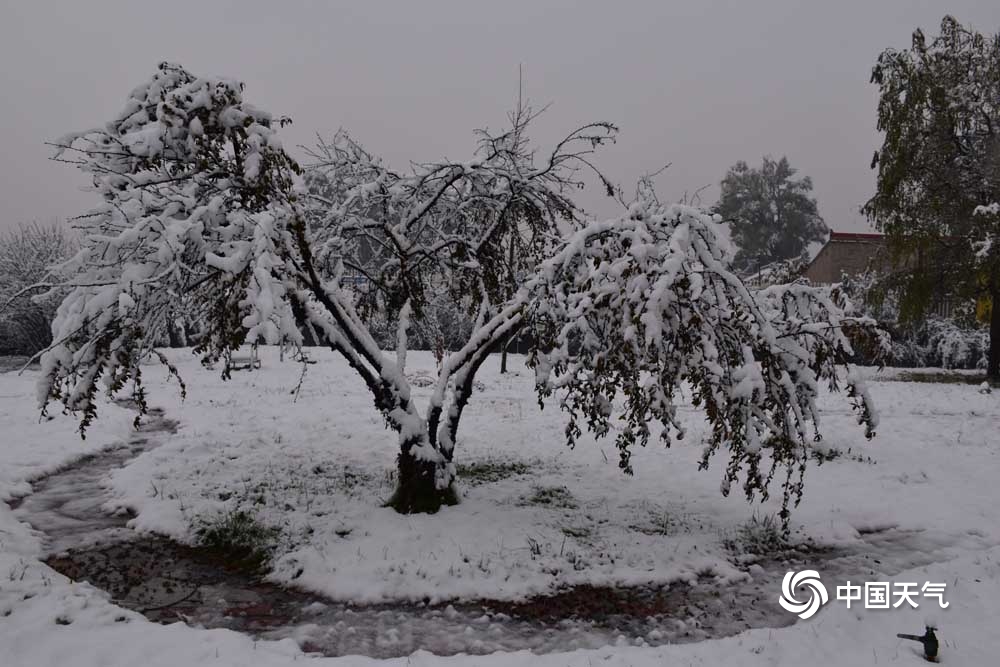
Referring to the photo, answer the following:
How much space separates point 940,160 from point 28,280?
37118mm

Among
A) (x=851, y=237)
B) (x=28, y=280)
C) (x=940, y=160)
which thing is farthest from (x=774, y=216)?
(x=28, y=280)

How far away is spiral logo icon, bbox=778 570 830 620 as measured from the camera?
5.42 metres

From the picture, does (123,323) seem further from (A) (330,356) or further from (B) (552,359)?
(A) (330,356)

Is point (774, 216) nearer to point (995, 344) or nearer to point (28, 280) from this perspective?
point (995, 344)

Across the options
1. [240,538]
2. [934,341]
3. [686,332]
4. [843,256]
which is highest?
[843,256]

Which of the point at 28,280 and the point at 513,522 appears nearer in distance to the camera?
the point at 513,522

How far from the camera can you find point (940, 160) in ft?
65.4

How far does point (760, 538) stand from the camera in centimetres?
698

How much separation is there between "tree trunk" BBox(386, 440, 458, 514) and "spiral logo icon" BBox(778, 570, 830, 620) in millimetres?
3800

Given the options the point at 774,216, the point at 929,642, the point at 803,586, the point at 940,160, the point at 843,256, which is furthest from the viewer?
the point at 774,216

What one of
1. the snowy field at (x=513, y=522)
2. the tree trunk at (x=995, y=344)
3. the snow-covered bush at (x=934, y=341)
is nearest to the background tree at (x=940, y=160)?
the tree trunk at (x=995, y=344)

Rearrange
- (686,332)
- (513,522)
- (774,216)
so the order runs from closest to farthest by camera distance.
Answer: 1. (686,332)
2. (513,522)
3. (774,216)

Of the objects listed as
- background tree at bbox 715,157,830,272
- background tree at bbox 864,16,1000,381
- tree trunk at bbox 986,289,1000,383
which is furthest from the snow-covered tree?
background tree at bbox 715,157,830,272

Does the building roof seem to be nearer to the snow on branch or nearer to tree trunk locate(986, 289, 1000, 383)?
tree trunk locate(986, 289, 1000, 383)
